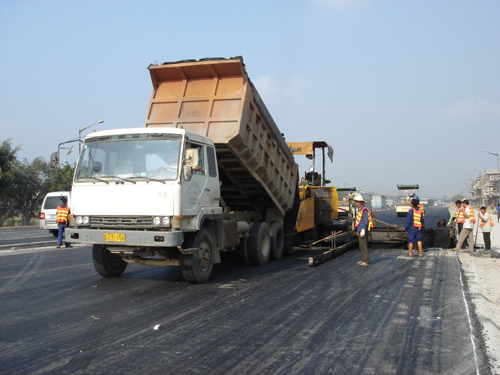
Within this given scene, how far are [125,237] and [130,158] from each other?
52.1 inches

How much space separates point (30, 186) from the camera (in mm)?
35312

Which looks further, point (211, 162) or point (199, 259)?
point (211, 162)

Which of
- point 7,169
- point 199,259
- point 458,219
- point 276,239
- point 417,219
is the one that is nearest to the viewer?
point 199,259

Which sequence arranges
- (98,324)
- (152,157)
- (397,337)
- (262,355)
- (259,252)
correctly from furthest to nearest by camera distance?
(259,252) → (152,157) → (98,324) → (397,337) → (262,355)

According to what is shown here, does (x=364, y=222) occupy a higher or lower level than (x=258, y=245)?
higher

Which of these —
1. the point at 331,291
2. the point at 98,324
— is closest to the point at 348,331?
the point at 331,291

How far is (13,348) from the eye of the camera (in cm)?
448

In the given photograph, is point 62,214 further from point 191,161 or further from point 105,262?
point 191,161

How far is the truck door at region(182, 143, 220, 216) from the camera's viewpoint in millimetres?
7059

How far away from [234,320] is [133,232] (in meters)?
2.34

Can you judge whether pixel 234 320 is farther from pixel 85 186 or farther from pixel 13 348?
pixel 85 186

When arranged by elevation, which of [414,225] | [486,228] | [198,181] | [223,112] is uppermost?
[223,112]

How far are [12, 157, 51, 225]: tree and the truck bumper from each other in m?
30.8

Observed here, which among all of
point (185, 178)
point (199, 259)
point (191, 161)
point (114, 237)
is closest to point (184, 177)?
point (185, 178)
